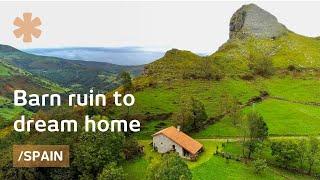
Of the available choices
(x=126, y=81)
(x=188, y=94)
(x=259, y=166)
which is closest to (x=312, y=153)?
(x=259, y=166)

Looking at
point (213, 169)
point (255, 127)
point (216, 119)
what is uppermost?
point (255, 127)

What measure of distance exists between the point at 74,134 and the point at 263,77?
289 feet

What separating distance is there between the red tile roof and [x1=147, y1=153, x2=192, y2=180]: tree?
49.6ft

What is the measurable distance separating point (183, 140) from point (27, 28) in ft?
126

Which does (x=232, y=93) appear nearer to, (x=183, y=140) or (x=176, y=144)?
(x=183, y=140)

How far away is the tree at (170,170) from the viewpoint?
2911 inches

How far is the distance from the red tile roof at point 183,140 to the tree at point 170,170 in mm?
15108

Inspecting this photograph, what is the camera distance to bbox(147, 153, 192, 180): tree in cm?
7394

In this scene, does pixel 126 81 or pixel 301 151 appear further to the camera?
pixel 126 81

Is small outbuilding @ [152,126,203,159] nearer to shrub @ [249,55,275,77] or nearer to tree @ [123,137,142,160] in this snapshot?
tree @ [123,137,142,160]

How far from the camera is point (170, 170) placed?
74375 mm

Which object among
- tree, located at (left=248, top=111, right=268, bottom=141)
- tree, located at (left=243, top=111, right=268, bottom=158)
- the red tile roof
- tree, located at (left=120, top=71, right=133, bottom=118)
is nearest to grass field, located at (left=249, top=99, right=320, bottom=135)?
tree, located at (left=243, top=111, right=268, bottom=158)

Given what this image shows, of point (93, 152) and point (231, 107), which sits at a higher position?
point (231, 107)

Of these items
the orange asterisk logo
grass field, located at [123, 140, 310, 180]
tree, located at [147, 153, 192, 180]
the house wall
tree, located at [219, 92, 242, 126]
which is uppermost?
the orange asterisk logo
